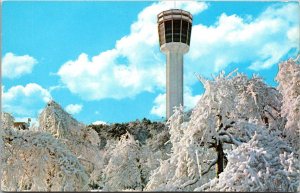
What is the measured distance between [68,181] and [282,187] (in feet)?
11.6

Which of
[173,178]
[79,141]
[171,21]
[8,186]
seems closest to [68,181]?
[8,186]

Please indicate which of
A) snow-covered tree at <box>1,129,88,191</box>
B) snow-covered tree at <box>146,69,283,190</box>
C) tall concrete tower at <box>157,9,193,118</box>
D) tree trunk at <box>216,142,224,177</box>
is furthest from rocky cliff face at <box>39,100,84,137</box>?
tall concrete tower at <box>157,9,193,118</box>

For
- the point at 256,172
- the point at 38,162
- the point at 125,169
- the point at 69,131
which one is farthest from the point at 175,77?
the point at 256,172

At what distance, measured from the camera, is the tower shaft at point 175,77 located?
43750mm

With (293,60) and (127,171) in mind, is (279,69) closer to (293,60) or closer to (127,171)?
(293,60)

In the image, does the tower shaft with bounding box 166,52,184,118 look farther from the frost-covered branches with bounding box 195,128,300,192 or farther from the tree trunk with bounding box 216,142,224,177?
the frost-covered branches with bounding box 195,128,300,192

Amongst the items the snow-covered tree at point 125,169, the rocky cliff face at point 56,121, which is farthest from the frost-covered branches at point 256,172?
the snow-covered tree at point 125,169

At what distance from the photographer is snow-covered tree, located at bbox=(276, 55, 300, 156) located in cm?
779

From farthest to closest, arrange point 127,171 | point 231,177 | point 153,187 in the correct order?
point 127,171
point 153,187
point 231,177

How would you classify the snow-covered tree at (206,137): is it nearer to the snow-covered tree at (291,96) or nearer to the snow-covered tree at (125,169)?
the snow-covered tree at (291,96)

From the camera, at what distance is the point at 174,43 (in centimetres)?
4366

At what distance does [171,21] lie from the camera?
43.2 m

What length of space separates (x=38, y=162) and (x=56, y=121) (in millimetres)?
2703

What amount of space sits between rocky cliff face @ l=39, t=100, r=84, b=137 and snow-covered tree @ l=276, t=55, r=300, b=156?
4.32m
